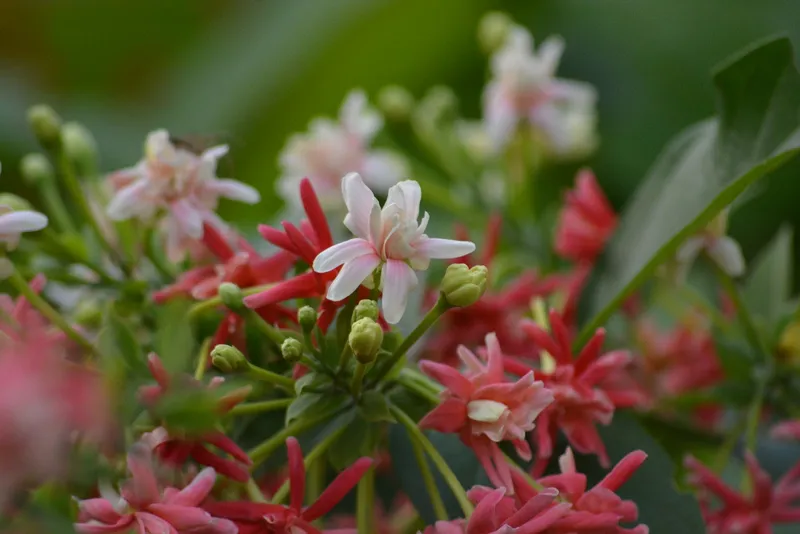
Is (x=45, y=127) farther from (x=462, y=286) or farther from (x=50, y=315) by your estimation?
(x=462, y=286)

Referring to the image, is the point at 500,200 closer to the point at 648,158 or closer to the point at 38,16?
the point at 648,158

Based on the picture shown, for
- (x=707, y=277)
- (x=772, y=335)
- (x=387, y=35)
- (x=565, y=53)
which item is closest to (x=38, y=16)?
(x=387, y=35)

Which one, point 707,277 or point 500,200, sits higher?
point 500,200

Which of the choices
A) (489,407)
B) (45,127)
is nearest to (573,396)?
(489,407)

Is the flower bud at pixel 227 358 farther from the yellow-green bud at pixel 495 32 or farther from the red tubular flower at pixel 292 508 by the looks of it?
the yellow-green bud at pixel 495 32

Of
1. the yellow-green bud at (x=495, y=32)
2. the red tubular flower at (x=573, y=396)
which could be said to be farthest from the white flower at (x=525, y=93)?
the red tubular flower at (x=573, y=396)
